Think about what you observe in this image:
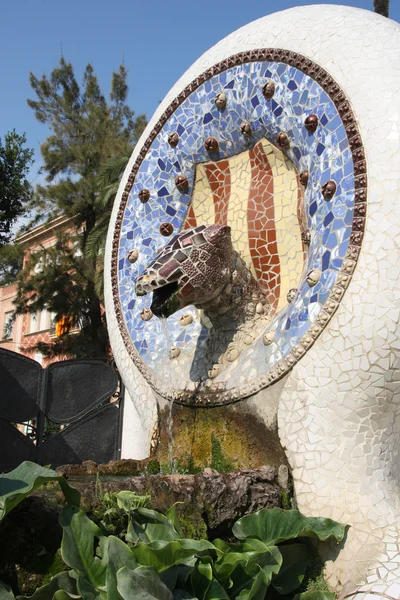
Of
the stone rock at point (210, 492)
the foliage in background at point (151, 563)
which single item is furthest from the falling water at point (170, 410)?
the foliage in background at point (151, 563)

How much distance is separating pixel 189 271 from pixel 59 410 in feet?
11.0

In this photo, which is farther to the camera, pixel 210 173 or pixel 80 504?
pixel 210 173

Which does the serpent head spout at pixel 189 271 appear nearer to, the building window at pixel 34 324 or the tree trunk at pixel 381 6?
the tree trunk at pixel 381 6

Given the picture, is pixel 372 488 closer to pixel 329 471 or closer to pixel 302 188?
pixel 329 471

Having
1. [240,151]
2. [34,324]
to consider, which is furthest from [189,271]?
[34,324]

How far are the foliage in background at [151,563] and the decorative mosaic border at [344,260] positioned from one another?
1103mm

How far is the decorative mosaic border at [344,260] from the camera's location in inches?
162

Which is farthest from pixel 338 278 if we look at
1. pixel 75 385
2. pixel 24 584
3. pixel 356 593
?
pixel 75 385

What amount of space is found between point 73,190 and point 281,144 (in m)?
13.8

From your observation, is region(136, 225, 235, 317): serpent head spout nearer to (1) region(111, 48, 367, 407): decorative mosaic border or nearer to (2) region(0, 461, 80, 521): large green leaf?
Result: (1) region(111, 48, 367, 407): decorative mosaic border

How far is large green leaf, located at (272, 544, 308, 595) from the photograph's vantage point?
3.52 m

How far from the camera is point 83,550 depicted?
118 inches

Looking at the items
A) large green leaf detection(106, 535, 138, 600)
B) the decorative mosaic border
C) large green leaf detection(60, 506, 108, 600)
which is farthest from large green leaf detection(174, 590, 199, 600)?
the decorative mosaic border

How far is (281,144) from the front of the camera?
16.8 ft
